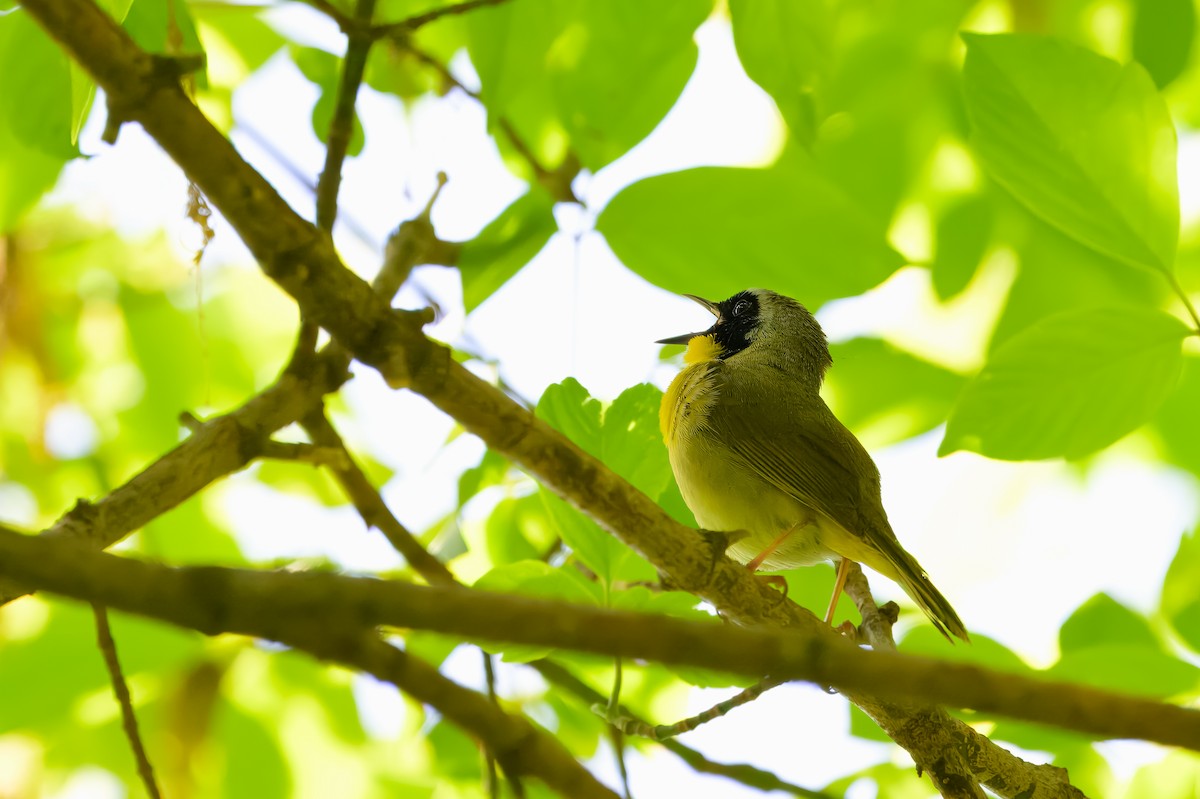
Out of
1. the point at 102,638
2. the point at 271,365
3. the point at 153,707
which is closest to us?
the point at 102,638

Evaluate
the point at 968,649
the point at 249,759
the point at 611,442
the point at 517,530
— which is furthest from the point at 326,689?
the point at 968,649

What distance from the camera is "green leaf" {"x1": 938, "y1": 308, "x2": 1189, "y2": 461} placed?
2172 mm

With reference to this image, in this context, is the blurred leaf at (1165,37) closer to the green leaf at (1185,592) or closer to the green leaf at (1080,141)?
the green leaf at (1080,141)

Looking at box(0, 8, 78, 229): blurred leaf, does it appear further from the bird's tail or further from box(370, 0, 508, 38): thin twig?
the bird's tail

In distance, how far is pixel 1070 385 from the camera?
2207 millimetres

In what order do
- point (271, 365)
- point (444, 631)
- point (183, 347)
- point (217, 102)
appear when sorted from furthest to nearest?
point (271, 365), point (183, 347), point (217, 102), point (444, 631)

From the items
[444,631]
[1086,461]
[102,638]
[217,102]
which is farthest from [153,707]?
[1086,461]

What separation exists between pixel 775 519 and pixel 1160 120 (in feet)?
6.11

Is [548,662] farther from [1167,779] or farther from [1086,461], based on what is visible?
[1086,461]

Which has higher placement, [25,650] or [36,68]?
[36,68]

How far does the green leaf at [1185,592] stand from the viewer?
2.56 m

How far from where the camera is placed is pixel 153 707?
9.82 ft

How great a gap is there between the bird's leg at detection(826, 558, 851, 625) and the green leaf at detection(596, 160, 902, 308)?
3.07ft

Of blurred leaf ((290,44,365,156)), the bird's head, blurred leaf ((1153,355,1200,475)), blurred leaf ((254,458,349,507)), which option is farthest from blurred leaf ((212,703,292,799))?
blurred leaf ((1153,355,1200,475))
